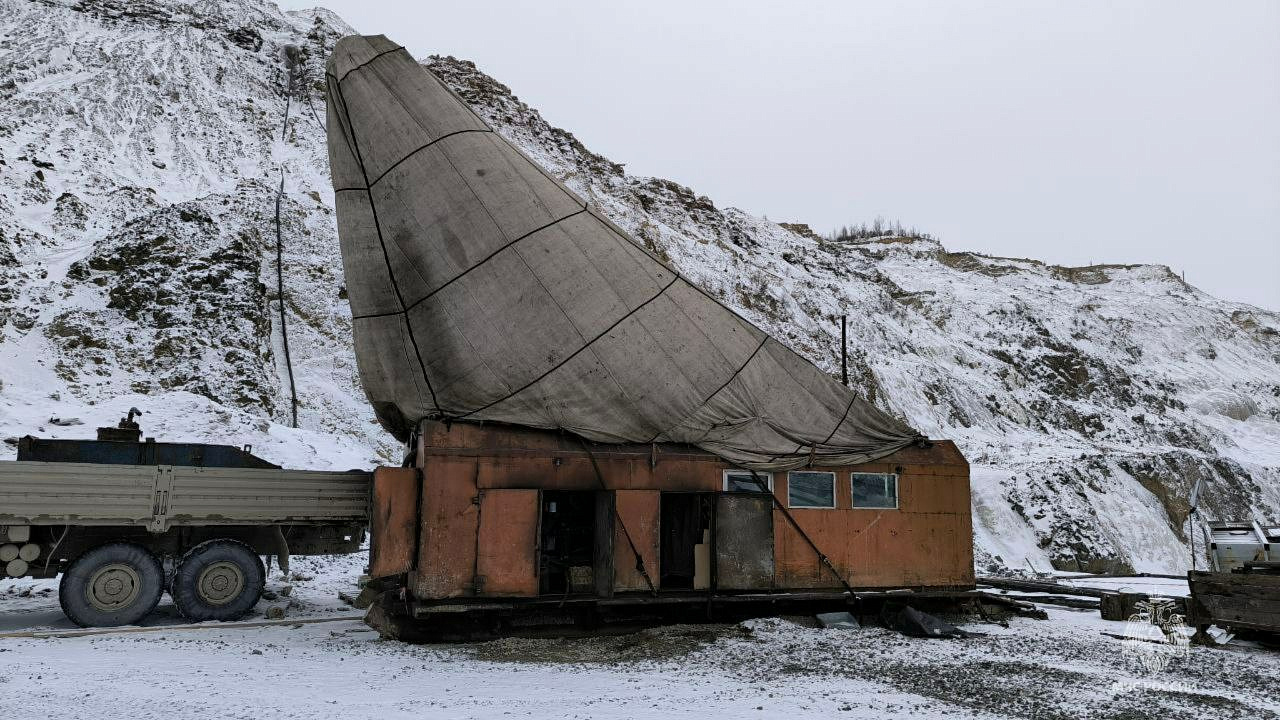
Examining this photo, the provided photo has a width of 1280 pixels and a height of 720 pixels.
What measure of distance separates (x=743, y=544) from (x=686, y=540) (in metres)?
1.32

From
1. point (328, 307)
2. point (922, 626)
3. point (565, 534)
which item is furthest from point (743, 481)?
point (328, 307)

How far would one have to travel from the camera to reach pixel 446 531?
9.16 metres

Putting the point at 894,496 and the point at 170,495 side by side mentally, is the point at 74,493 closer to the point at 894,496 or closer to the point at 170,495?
the point at 170,495

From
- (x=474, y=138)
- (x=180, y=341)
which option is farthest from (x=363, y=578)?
(x=180, y=341)

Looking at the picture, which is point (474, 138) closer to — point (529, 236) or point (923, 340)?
point (529, 236)

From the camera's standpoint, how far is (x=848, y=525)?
10.8 m

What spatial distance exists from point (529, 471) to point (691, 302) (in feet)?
12.0

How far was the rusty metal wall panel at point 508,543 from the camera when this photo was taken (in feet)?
30.3

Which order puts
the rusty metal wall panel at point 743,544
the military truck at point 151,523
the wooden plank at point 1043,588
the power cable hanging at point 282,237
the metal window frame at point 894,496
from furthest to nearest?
the power cable hanging at point 282,237, the wooden plank at point 1043,588, the metal window frame at point 894,496, the rusty metal wall panel at point 743,544, the military truck at point 151,523

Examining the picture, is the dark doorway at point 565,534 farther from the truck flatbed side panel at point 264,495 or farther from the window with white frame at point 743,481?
the truck flatbed side panel at point 264,495

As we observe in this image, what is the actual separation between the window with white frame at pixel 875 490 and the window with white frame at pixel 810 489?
35cm

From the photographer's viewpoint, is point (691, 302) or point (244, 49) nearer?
point (691, 302)

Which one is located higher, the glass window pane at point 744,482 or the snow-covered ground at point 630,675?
the glass window pane at point 744,482

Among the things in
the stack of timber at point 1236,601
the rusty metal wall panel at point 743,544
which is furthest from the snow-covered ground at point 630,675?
the rusty metal wall panel at point 743,544
